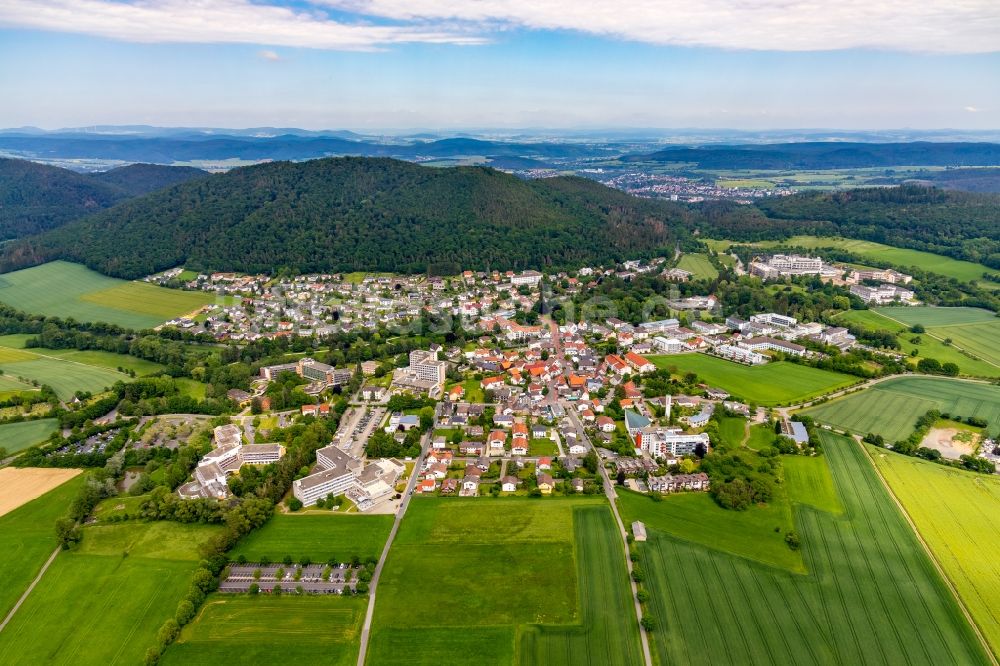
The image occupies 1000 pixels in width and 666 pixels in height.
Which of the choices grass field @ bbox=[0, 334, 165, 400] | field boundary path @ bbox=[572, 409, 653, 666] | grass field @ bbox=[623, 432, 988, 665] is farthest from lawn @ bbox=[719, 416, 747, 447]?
grass field @ bbox=[0, 334, 165, 400]

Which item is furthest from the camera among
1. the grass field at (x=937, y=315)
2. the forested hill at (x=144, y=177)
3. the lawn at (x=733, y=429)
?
the forested hill at (x=144, y=177)

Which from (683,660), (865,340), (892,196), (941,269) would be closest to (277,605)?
(683,660)

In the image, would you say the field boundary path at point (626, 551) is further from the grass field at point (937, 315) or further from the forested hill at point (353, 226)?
the forested hill at point (353, 226)

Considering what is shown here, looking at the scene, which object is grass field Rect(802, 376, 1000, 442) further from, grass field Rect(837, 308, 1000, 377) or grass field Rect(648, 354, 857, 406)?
grass field Rect(837, 308, 1000, 377)

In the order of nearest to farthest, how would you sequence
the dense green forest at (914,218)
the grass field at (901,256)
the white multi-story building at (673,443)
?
1. the white multi-story building at (673,443)
2. the grass field at (901,256)
3. the dense green forest at (914,218)

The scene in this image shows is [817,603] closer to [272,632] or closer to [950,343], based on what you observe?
[272,632]

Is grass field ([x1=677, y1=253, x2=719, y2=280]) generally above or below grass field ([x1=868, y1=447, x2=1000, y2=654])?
above

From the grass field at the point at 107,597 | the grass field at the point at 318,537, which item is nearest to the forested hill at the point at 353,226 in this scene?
the grass field at the point at 318,537
